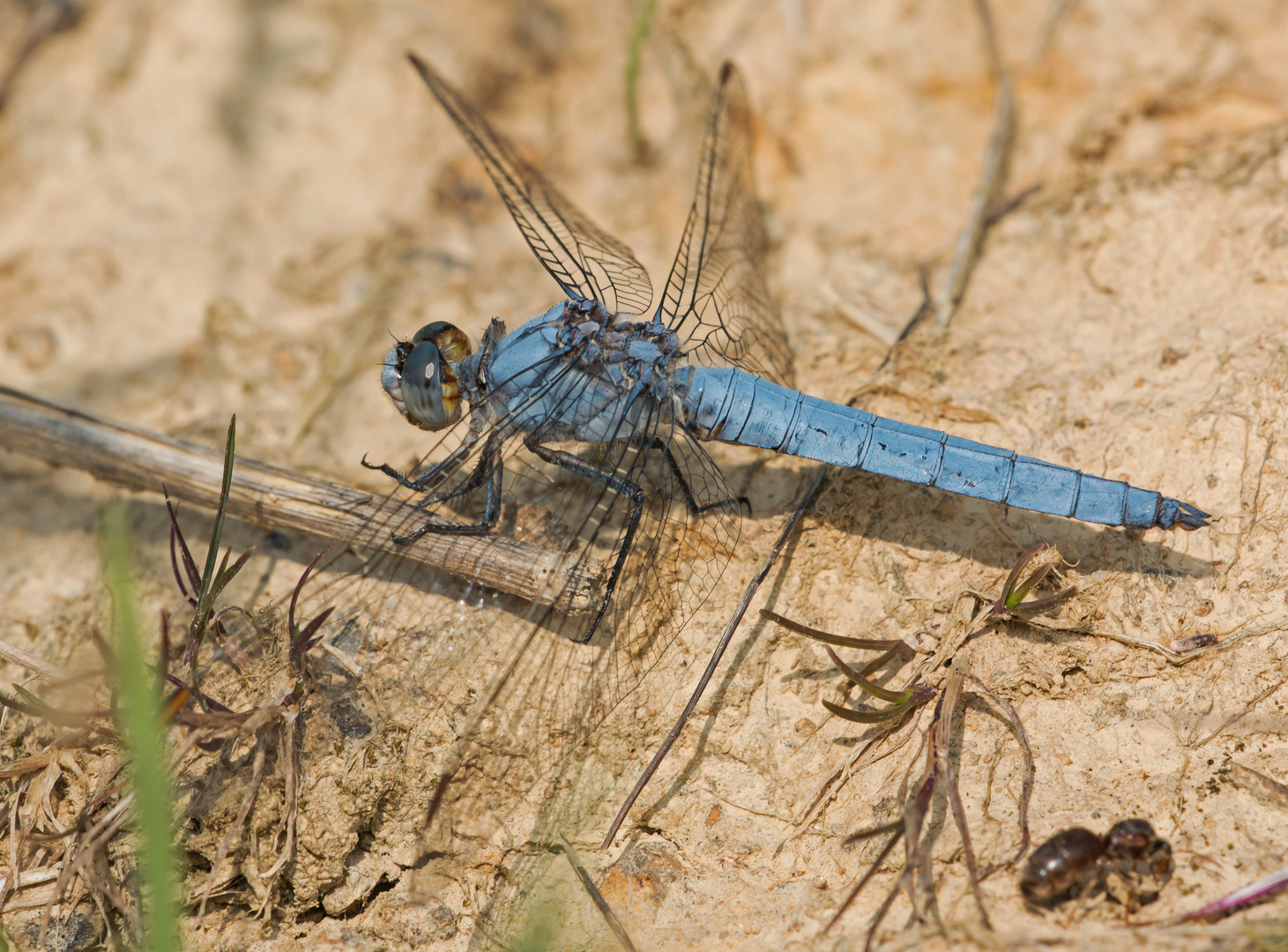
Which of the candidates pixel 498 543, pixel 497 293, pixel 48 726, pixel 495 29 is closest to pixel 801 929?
pixel 498 543

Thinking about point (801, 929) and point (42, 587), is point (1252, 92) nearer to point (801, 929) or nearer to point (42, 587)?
point (801, 929)

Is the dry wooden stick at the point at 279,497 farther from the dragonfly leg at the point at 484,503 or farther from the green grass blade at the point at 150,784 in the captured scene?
the green grass blade at the point at 150,784

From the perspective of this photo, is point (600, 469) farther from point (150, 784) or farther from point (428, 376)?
point (150, 784)

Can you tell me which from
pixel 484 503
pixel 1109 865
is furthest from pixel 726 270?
pixel 1109 865

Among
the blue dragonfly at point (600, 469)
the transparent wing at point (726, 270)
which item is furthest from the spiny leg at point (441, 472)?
the transparent wing at point (726, 270)

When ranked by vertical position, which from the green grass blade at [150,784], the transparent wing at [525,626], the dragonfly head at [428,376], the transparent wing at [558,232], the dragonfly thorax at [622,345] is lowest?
the green grass blade at [150,784]

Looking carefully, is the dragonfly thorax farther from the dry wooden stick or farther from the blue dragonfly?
the dry wooden stick

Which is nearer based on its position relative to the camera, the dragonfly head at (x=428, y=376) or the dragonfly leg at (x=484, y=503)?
the dragonfly leg at (x=484, y=503)
